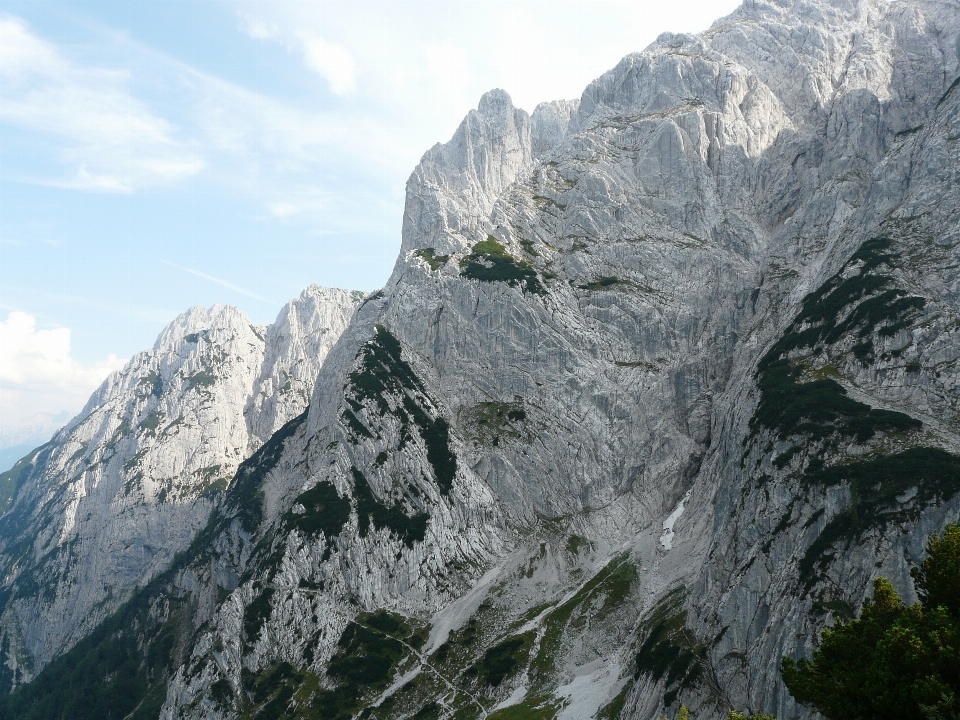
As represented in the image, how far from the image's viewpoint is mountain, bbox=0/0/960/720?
8175 cm

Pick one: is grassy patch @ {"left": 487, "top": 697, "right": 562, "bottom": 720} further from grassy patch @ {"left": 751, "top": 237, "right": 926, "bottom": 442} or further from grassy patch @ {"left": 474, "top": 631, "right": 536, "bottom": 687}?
grassy patch @ {"left": 751, "top": 237, "right": 926, "bottom": 442}

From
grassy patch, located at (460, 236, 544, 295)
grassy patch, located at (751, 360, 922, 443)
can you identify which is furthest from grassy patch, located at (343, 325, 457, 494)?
grassy patch, located at (751, 360, 922, 443)

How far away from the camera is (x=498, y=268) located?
176750mm

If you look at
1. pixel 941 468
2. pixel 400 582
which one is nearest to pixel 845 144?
pixel 941 468

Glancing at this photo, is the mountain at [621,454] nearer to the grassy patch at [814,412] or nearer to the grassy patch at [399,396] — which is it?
the grassy patch at [814,412]

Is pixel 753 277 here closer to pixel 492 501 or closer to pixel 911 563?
pixel 492 501

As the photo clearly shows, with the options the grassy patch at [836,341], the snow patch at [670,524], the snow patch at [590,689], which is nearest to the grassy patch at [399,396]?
the snow patch at [670,524]

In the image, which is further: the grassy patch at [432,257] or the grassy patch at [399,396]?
the grassy patch at [432,257]

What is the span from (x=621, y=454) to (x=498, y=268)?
64572mm

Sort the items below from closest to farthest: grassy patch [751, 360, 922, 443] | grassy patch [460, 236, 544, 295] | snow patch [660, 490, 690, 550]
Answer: grassy patch [751, 360, 922, 443], snow patch [660, 490, 690, 550], grassy patch [460, 236, 544, 295]

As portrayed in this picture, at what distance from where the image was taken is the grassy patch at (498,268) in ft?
564

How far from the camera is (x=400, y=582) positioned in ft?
433

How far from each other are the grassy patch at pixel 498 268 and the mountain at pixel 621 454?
1.14m

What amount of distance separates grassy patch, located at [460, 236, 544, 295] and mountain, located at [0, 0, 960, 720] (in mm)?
1141
